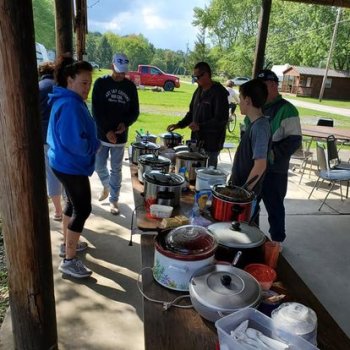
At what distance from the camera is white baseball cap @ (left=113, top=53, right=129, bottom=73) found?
3592 millimetres

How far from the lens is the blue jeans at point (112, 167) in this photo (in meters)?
4.04

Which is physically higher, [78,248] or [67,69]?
[67,69]

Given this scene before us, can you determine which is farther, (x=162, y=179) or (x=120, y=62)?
(x=120, y=62)

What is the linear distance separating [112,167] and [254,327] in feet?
10.4

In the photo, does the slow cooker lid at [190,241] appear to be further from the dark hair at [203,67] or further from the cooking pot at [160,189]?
the dark hair at [203,67]

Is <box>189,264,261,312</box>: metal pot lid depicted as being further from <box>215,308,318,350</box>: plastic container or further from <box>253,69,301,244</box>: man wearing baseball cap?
<box>253,69,301,244</box>: man wearing baseball cap

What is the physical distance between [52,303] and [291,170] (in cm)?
599

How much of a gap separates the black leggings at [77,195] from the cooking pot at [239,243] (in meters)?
1.25

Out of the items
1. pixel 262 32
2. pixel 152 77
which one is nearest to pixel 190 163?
pixel 262 32

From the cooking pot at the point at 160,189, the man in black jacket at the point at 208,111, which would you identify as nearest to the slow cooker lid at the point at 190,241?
the cooking pot at the point at 160,189

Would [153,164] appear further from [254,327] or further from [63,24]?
[63,24]

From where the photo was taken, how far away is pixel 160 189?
7.21ft

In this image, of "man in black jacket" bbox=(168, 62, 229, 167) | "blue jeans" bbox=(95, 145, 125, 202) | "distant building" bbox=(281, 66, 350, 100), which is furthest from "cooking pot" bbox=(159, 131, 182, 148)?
"distant building" bbox=(281, 66, 350, 100)

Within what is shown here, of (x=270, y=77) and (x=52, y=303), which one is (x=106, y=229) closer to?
(x=52, y=303)
